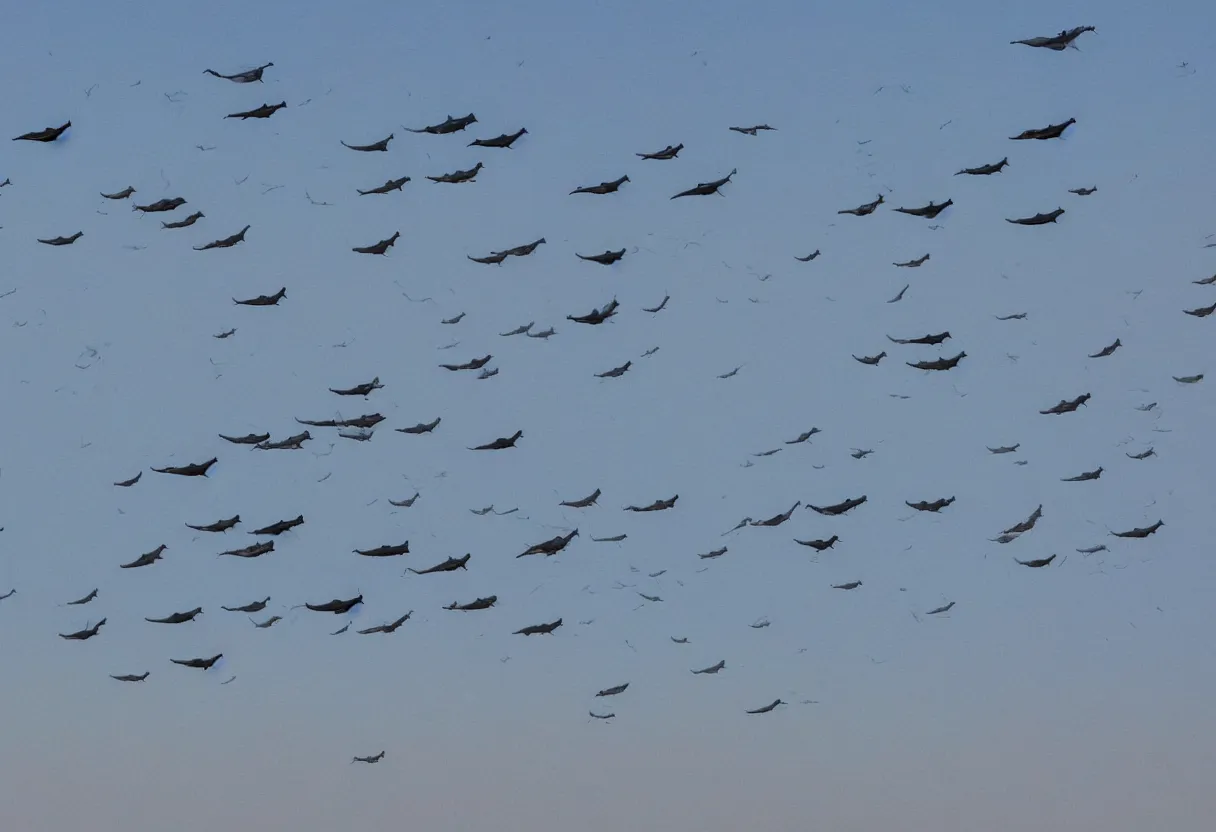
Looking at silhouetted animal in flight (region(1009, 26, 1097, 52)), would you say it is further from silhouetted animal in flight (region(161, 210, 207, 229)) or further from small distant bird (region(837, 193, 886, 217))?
silhouetted animal in flight (region(161, 210, 207, 229))

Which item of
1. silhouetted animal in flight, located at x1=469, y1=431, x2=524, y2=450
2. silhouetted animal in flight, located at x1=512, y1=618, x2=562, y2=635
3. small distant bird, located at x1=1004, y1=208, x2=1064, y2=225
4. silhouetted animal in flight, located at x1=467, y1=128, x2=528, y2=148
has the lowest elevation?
silhouetted animal in flight, located at x1=512, y1=618, x2=562, y2=635

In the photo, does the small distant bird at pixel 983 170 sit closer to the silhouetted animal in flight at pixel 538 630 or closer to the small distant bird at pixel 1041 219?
the small distant bird at pixel 1041 219

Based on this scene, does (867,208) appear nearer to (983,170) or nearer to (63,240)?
(983,170)

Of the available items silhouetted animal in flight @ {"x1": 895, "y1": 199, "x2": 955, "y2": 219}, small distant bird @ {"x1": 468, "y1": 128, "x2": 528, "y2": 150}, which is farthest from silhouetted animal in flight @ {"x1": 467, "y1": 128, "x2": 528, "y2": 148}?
silhouetted animal in flight @ {"x1": 895, "y1": 199, "x2": 955, "y2": 219}

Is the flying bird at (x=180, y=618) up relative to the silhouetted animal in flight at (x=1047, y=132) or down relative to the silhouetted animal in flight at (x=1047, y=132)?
down

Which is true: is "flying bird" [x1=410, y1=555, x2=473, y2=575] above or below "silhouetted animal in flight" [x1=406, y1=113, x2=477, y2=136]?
below

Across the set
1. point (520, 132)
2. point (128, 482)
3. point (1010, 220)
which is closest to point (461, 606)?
point (128, 482)

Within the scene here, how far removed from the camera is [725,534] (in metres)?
22.9

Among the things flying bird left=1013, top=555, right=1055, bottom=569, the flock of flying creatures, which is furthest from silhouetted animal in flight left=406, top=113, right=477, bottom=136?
flying bird left=1013, top=555, right=1055, bottom=569

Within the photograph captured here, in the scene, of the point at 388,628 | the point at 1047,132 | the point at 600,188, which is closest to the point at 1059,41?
the point at 1047,132

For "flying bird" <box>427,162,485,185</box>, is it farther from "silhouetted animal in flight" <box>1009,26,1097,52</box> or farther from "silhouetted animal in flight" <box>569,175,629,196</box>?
"silhouetted animal in flight" <box>1009,26,1097,52</box>

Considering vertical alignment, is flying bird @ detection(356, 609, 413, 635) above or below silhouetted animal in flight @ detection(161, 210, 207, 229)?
below

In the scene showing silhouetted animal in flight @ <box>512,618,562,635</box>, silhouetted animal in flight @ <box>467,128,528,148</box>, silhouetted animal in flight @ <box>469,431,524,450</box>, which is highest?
silhouetted animal in flight @ <box>467,128,528,148</box>

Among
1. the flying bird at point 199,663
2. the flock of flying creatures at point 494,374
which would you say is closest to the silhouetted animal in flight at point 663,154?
the flock of flying creatures at point 494,374
